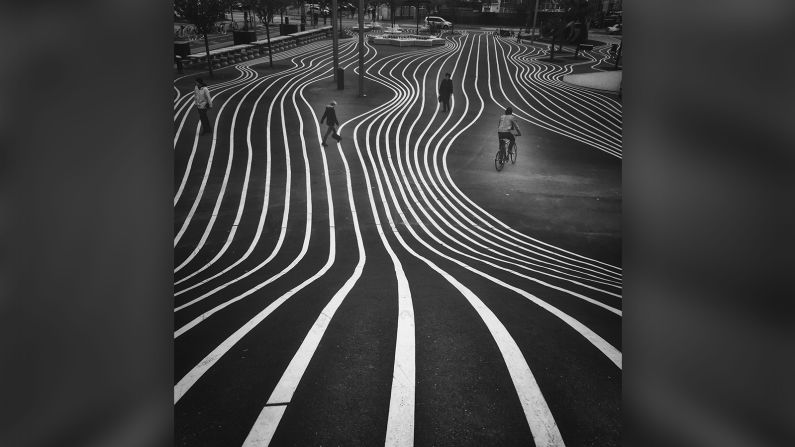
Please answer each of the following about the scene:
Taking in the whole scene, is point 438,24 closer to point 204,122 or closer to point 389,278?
point 204,122

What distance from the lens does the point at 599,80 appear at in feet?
85.7

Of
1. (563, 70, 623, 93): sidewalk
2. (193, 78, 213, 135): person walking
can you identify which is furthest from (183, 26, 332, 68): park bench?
(563, 70, 623, 93): sidewalk

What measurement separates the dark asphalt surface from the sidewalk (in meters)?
7.47

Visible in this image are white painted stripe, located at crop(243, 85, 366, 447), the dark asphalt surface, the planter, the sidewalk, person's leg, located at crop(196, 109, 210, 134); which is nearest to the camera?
white painted stripe, located at crop(243, 85, 366, 447)

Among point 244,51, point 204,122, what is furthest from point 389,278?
point 244,51

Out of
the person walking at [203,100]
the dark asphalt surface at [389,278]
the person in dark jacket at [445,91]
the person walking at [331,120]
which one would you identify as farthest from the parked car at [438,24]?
the person walking at [203,100]

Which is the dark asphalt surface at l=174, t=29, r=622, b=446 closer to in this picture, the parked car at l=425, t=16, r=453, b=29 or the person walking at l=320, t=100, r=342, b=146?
the person walking at l=320, t=100, r=342, b=146

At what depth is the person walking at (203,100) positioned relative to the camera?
14.1 metres

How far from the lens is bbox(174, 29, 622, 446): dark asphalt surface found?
367 cm

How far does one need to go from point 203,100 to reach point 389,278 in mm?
10944
